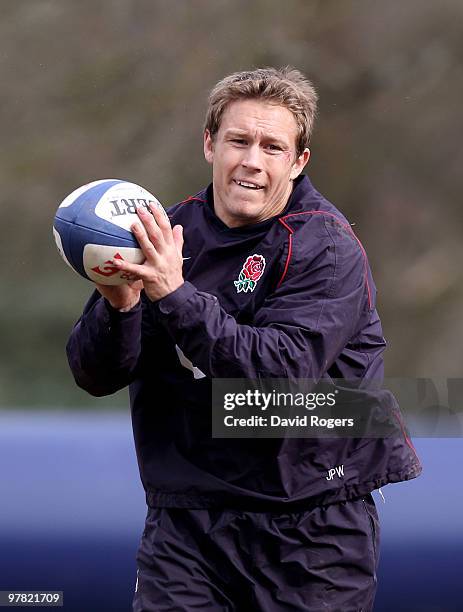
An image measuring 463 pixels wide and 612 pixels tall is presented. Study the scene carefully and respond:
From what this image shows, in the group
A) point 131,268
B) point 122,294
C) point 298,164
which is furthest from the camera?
point 298,164

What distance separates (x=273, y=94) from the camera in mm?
3061

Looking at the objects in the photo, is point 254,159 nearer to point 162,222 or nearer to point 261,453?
point 162,222

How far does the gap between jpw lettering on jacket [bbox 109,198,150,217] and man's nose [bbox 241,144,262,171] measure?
303 mm

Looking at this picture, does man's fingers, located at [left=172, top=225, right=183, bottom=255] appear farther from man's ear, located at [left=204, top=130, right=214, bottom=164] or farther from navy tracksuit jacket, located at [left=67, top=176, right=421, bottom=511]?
man's ear, located at [left=204, top=130, right=214, bottom=164]

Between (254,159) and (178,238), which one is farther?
(254,159)

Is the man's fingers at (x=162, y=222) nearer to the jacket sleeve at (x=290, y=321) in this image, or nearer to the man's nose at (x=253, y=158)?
the jacket sleeve at (x=290, y=321)

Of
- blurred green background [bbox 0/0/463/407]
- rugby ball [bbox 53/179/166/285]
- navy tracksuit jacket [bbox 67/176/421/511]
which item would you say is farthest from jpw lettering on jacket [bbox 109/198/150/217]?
blurred green background [bbox 0/0/463/407]

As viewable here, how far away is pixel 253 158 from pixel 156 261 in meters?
0.45

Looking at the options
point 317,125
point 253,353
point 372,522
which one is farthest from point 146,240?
point 317,125

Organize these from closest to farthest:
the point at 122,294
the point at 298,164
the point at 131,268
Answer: the point at 131,268, the point at 122,294, the point at 298,164

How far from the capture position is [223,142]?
10.1 feet

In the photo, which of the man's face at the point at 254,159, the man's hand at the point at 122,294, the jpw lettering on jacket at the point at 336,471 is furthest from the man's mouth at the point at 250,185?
the jpw lettering on jacket at the point at 336,471

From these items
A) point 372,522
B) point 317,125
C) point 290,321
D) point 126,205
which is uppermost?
point 317,125

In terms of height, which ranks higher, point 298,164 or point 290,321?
point 298,164
